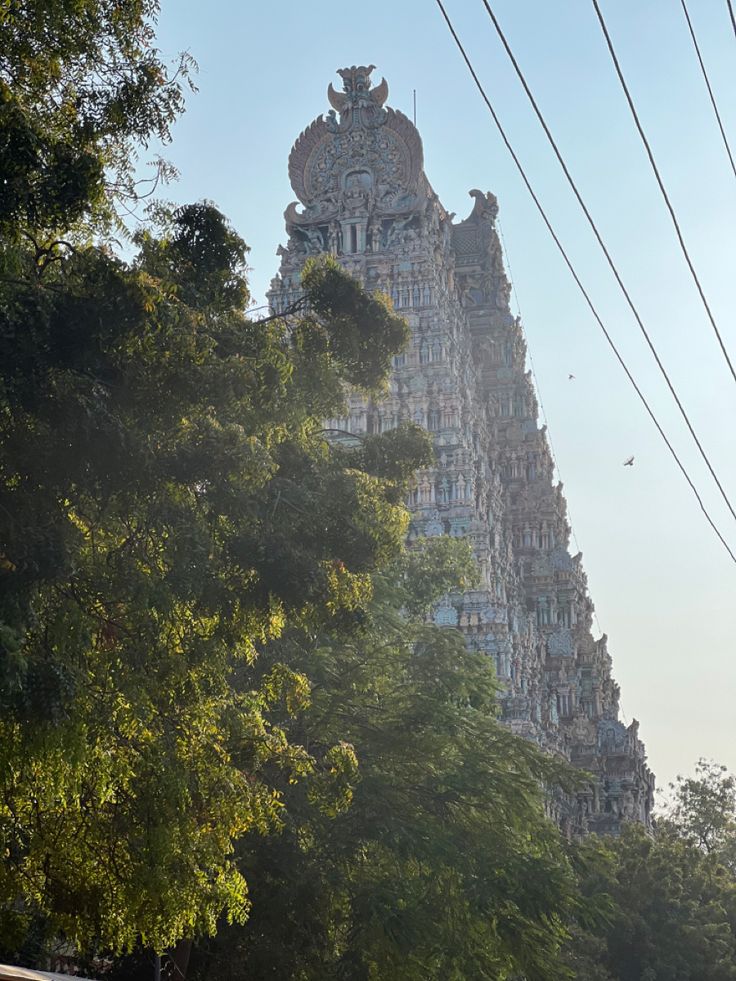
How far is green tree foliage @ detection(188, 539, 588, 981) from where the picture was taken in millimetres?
18047

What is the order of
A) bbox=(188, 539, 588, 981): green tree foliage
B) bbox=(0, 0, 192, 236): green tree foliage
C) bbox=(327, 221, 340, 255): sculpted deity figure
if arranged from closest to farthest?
bbox=(0, 0, 192, 236): green tree foliage
bbox=(188, 539, 588, 981): green tree foliage
bbox=(327, 221, 340, 255): sculpted deity figure

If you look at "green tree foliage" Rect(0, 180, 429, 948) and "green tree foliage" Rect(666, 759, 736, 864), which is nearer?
"green tree foliage" Rect(0, 180, 429, 948)

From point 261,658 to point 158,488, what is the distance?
721 centimetres

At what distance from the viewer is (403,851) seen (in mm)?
18469

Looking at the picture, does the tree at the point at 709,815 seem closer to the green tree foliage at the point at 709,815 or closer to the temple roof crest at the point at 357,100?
the green tree foliage at the point at 709,815

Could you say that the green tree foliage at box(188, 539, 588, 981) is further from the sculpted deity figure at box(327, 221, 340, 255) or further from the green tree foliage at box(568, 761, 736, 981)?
the sculpted deity figure at box(327, 221, 340, 255)

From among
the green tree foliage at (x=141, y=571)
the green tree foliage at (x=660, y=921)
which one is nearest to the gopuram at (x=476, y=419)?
the green tree foliage at (x=660, y=921)

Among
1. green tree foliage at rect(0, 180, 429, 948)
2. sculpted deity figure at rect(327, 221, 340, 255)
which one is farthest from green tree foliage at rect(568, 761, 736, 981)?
sculpted deity figure at rect(327, 221, 340, 255)

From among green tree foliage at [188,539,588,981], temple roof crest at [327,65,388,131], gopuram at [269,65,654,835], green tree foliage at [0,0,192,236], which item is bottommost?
green tree foliage at [188,539,588,981]

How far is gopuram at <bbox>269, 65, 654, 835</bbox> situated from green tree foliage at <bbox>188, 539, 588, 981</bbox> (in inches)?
679

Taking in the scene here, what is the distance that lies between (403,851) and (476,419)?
1241 inches

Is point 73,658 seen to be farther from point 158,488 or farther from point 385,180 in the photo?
point 385,180

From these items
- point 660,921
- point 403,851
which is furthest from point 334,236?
point 403,851

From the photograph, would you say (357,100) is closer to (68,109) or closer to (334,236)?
(334,236)
